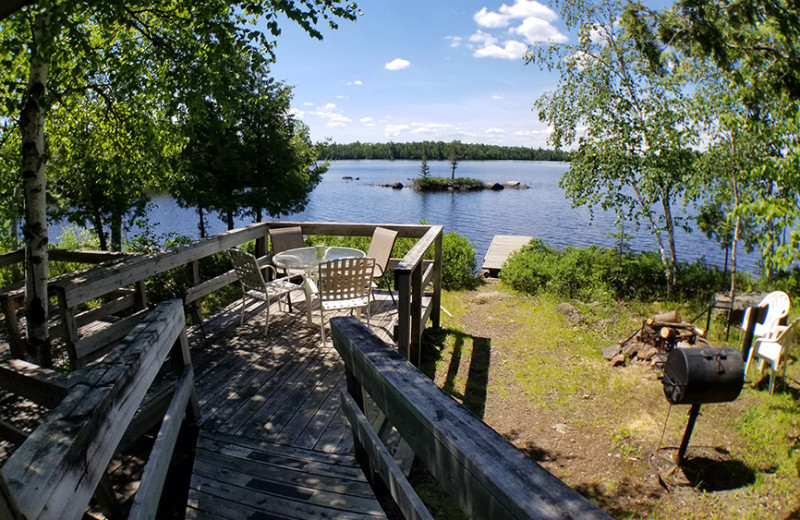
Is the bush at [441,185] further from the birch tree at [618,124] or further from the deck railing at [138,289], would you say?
the deck railing at [138,289]

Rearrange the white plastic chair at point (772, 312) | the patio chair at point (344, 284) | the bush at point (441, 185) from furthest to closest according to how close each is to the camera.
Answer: the bush at point (441, 185), the white plastic chair at point (772, 312), the patio chair at point (344, 284)

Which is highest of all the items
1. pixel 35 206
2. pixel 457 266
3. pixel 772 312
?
pixel 35 206

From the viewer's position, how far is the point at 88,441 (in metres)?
1.13

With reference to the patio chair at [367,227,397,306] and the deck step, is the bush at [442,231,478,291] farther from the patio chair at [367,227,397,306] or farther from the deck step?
the deck step

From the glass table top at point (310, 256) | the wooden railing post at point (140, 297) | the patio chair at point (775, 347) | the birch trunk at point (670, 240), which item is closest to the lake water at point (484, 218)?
the birch trunk at point (670, 240)

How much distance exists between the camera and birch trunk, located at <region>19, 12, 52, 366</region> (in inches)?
155

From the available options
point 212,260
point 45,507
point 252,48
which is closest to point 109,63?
point 252,48

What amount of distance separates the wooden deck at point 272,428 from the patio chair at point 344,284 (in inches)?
18.1

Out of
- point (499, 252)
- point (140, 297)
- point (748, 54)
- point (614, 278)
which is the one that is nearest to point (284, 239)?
point (140, 297)

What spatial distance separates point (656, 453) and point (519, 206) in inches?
1672

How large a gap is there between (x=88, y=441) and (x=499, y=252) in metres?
14.3

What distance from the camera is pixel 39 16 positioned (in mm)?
3807

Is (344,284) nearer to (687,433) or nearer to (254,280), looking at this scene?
(254,280)

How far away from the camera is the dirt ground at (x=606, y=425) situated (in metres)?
3.92
